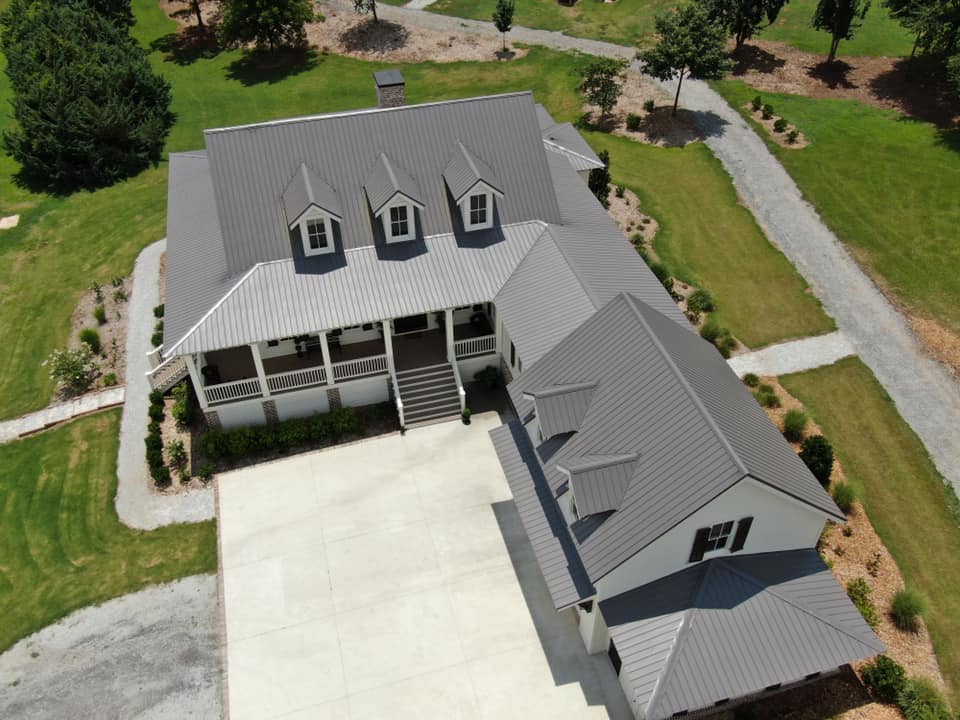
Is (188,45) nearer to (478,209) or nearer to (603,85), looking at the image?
(603,85)

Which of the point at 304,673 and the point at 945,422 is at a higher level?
the point at 945,422

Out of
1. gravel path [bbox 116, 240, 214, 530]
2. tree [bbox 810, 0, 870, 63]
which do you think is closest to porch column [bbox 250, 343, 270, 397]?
gravel path [bbox 116, 240, 214, 530]

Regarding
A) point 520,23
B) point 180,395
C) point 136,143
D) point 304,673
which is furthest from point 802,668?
point 520,23

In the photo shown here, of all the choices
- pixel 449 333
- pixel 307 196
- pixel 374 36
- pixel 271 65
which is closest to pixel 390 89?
pixel 307 196

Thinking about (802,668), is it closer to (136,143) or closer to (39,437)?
(39,437)

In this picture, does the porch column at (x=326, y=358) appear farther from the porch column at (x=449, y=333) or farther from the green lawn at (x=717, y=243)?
the green lawn at (x=717, y=243)

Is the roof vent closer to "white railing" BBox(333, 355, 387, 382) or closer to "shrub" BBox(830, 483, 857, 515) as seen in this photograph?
"white railing" BBox(333, 355, 387, 382)
